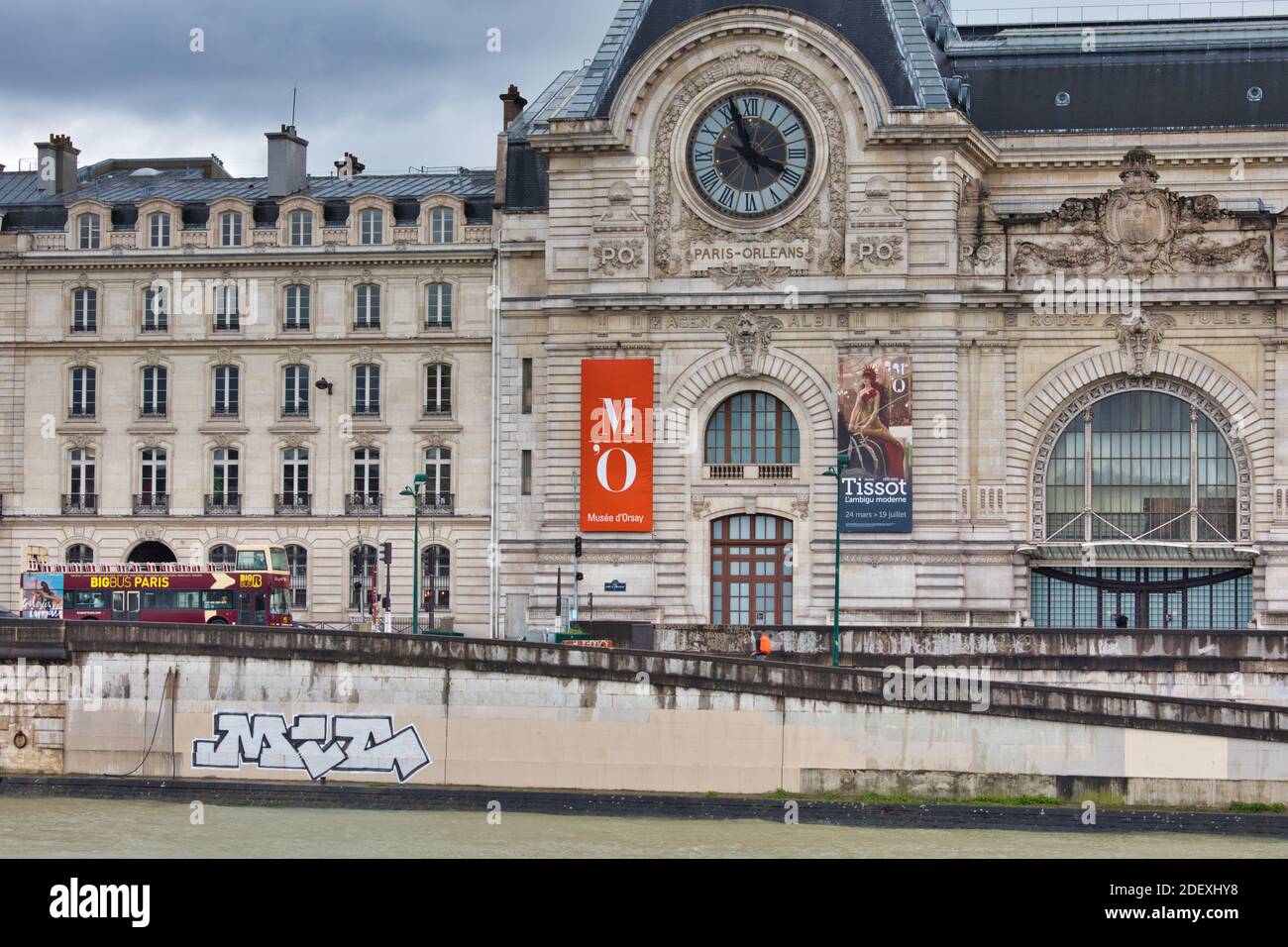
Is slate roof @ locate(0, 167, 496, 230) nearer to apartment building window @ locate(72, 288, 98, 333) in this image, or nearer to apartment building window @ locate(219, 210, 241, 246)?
apartment building window @ locate(219, 210, 241, 246)

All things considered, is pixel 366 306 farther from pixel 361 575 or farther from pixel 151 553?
pixel 151 553

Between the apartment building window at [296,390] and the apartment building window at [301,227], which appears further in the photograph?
the apartment building window at [301,227]

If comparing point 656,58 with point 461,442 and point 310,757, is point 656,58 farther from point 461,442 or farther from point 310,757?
point 310,757

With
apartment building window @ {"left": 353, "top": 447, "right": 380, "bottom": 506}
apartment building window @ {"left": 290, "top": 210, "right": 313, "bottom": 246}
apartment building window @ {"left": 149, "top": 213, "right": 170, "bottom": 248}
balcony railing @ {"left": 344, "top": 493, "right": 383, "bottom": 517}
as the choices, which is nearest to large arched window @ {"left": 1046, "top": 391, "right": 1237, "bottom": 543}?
balcony railing @ {"left": 344, "top": 493, "right": 383, "bottom": 517}

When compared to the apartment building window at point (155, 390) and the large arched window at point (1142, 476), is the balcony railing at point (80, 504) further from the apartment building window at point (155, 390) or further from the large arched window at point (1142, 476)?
the large arched window at point (1142, 476)

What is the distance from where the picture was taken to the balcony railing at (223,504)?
270 feet

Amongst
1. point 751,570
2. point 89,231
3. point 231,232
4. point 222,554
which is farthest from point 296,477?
point 751,570

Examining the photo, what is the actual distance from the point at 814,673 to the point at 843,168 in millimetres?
23695

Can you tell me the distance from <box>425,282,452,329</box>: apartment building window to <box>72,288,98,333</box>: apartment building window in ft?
35.1

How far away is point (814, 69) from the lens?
75.8 meters

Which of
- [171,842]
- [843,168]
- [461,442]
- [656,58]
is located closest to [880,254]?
[843,168]

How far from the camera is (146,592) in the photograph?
2859 inches

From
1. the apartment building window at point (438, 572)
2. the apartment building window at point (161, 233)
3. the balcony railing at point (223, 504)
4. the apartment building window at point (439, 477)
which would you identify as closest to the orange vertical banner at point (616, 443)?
the apartment building window at point (439, 477)

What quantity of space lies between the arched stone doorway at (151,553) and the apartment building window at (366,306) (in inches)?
361
